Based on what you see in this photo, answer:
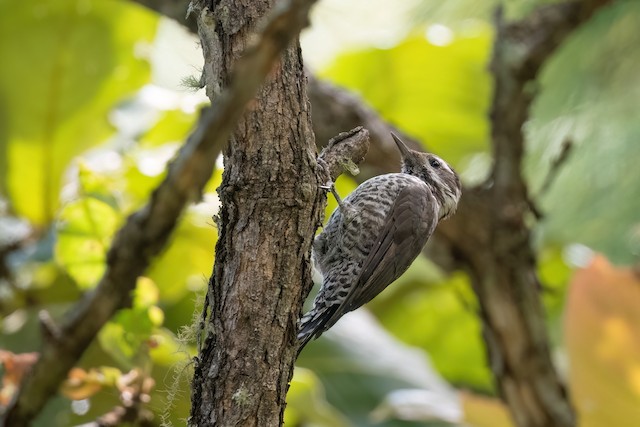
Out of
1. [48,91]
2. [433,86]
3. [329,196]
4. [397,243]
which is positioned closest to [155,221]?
[397,243]

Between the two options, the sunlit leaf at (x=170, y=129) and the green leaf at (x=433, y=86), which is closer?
the sunlit leaf at (x=170, y=129)

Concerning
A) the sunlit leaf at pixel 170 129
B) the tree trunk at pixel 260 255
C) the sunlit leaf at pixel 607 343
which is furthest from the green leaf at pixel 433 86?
the tree trunk at pixel 260 255

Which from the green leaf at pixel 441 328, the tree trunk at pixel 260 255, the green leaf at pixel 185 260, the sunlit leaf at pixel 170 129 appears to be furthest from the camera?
the green leaf at pixel 441 328

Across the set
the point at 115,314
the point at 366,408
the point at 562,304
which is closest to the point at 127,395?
the point at 115,314

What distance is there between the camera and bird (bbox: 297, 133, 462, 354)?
2.80 m

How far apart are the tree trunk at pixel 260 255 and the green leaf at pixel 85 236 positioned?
4.03 ft

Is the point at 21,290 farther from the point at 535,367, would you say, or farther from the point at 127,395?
the point at 535,367

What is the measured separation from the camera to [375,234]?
3047mm

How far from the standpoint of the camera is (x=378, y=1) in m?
4.21

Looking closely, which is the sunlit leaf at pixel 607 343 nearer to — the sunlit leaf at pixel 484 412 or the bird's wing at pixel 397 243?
the sunlit leaf at pixel 484 412

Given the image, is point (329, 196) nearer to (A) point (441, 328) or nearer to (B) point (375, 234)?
(B) point (375, 234)

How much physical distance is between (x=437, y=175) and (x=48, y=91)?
1.65 meters

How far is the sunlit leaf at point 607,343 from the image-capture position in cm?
358

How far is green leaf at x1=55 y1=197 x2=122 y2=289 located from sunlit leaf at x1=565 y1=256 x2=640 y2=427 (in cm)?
191
